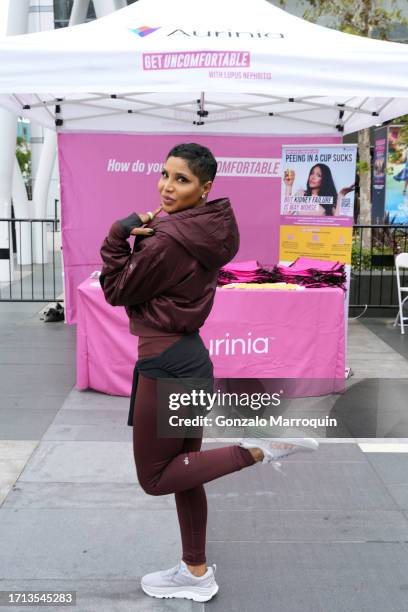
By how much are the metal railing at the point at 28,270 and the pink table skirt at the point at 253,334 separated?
4.82m

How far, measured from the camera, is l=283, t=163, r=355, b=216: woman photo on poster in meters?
6.28

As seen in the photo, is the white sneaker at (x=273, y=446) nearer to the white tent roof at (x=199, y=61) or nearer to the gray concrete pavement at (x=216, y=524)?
the gray concrete pavement at (x=216, y=524)

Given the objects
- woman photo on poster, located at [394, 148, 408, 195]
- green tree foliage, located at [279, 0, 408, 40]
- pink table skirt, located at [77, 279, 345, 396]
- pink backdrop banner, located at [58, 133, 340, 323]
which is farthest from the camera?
woman photo on poster, located at [394, 148, 408, 195]

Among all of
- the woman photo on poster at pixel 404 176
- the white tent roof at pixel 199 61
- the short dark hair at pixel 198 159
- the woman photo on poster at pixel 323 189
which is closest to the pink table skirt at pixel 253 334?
the woman photo on poster at pixel 323 189

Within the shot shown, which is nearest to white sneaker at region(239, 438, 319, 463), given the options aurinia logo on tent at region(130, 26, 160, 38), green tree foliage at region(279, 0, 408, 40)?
aurinia logo on tent at region(130, 26, 160, 38)

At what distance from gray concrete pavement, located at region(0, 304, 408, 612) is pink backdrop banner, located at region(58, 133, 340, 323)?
11.0ft

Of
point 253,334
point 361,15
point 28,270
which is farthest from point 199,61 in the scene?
point 28,270

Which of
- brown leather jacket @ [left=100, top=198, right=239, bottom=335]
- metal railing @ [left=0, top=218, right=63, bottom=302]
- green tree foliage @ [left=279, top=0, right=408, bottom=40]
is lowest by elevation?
metal railing @ [left=0, top=218, right=63, bottom=302]

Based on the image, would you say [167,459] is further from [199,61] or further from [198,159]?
[199,61]

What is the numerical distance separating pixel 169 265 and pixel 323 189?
4.20 m

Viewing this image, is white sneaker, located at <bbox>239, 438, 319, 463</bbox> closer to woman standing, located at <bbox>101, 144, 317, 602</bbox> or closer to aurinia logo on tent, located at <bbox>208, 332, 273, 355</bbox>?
woman standing, located at <bbox>101, 144, 317, 602</bbox>

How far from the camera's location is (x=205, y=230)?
2.52 metres

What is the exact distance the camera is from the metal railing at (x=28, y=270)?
10992mm

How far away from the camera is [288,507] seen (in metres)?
3.77
